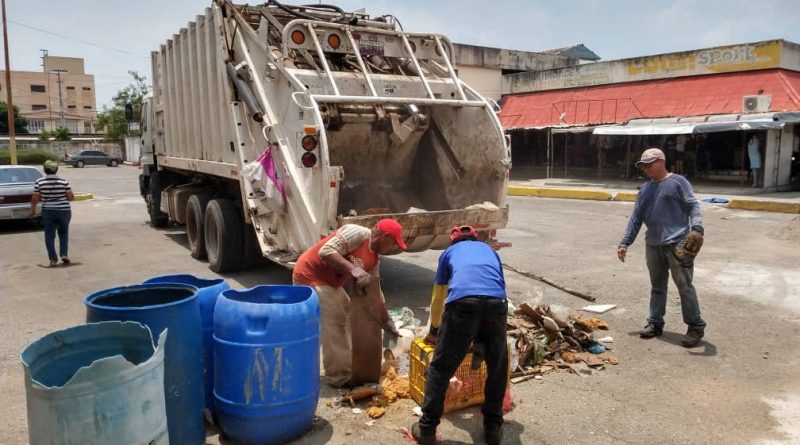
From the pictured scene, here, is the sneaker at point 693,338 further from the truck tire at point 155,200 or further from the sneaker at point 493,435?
the truck tire at point 155,200

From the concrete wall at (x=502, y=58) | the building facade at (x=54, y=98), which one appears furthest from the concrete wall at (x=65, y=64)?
the concrete wall at (x=502, y=58)

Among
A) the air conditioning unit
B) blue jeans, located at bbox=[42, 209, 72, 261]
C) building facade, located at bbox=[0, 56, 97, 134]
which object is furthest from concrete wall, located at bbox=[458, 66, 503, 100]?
building facade, located at bbox=[0, 56, 97, 134]

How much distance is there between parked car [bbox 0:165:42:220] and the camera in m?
11.5

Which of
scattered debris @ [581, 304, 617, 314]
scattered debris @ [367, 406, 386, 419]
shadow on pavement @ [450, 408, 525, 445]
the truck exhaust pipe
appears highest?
the truck exhaust pipe

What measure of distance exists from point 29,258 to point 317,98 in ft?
20.5

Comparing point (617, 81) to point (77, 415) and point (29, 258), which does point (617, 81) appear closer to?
point (29, 258)

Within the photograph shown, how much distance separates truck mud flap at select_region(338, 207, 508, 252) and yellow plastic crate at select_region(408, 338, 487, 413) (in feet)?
6.06

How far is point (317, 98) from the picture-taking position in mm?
5621

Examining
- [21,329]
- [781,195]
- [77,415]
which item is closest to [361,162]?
[21,329]

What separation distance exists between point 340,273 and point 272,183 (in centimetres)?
234

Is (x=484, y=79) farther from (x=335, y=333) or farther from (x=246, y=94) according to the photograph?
(x=335, y=333)

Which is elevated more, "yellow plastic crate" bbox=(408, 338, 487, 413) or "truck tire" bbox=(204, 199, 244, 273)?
"truck tire" bbox=(204, 199, 244, 273)

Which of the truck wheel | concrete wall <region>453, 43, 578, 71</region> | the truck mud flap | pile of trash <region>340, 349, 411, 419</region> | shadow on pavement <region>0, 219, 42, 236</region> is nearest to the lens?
pile of trash <region>340, 349, 411, 419</region>

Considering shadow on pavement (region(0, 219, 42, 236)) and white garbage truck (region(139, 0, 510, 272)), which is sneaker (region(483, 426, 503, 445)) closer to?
white garbage truck (region(139, 0, 510, 272))
